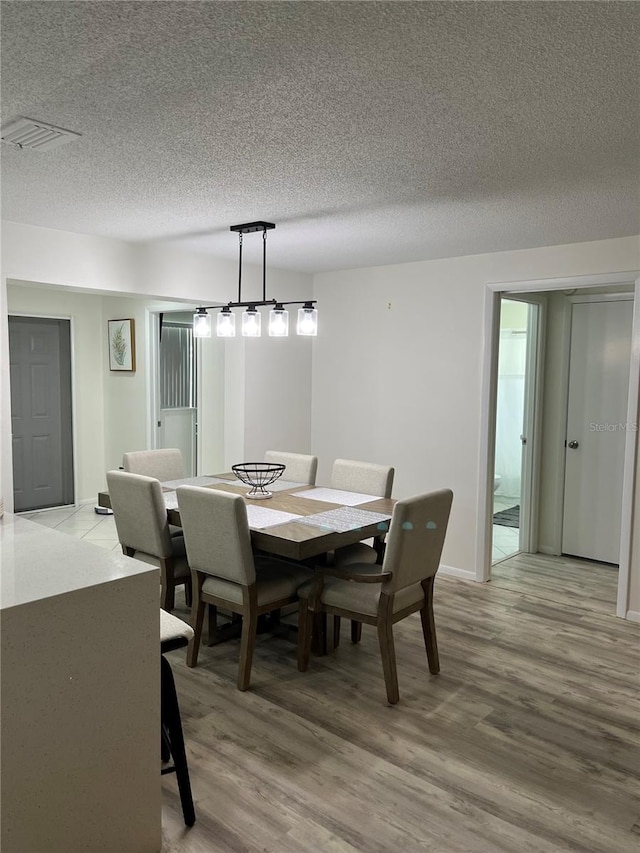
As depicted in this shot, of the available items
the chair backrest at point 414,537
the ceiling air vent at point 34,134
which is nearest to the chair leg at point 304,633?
the chair backrest at point 414,537

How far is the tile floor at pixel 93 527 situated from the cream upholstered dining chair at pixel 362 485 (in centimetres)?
166

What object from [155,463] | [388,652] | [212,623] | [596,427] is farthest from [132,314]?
[388,652]

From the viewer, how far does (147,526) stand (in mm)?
3459

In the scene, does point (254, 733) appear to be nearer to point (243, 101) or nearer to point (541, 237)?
point (243, 101)

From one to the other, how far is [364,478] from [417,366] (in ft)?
3.80

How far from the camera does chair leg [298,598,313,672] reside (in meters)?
3.21

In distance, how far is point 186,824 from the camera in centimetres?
214

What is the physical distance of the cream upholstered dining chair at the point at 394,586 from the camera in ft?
9.55

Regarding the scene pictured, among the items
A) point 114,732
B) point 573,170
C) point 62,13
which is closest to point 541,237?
point 573,170

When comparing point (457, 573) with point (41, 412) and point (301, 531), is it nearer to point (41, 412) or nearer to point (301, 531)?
point (301, 531)

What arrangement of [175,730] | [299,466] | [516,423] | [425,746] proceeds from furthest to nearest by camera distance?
[516,423], [299,466], [425,746], [175,730]

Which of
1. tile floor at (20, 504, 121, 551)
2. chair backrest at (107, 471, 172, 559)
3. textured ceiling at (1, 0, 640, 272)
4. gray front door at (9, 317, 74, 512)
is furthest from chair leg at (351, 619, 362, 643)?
gray front door at (9, 317, 74, 512)

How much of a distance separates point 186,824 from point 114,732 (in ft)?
1.79

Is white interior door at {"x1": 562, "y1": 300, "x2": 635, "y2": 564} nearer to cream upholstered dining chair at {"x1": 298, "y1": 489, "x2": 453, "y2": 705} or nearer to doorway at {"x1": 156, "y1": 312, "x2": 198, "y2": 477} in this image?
cream upholstered dining chair at {"x1": 298, "y1": 489, "x2": 453, "y2": 705}
